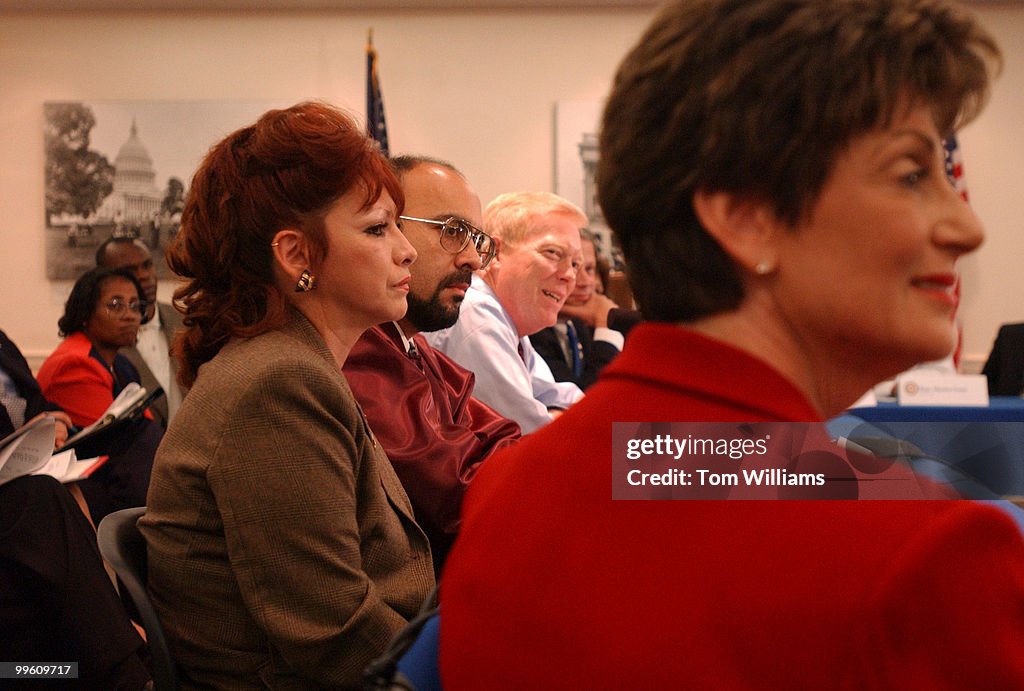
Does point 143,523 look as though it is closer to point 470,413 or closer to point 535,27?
point 470,413

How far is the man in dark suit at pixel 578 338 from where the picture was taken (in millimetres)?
3859

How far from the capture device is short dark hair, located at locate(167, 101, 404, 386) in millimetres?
1686

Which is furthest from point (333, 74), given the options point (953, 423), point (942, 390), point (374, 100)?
point (953, 423)

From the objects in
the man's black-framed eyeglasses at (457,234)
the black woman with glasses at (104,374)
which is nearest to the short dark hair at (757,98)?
the man's black-framed eyeglasses at (457,234)

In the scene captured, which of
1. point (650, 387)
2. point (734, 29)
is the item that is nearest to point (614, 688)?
point (650, 387)

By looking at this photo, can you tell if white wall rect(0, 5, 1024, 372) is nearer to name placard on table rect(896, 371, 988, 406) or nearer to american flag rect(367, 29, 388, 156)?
american flag rect(367, 29, 388, 156)

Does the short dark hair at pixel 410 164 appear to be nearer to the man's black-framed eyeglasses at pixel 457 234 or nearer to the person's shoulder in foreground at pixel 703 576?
the man's black-framed eyeglasses at pixel 457 234

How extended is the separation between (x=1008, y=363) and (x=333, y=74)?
491 centimetres

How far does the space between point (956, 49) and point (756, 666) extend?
0.45 metres

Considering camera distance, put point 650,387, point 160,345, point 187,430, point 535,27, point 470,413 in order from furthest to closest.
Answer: point 535,27 → point 160,345 → point 470,413 → point 187,430 → point 650,387

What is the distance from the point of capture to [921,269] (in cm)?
67

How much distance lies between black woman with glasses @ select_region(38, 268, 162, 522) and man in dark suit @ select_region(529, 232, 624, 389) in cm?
152

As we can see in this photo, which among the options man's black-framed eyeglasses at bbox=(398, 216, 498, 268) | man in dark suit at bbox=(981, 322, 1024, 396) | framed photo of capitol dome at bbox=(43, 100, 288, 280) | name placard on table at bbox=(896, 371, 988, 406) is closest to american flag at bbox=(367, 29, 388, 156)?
framed photo of capitol dome at bbox=(43, 100, 288, 280)

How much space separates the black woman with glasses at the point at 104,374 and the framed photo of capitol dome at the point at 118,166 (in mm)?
2729
